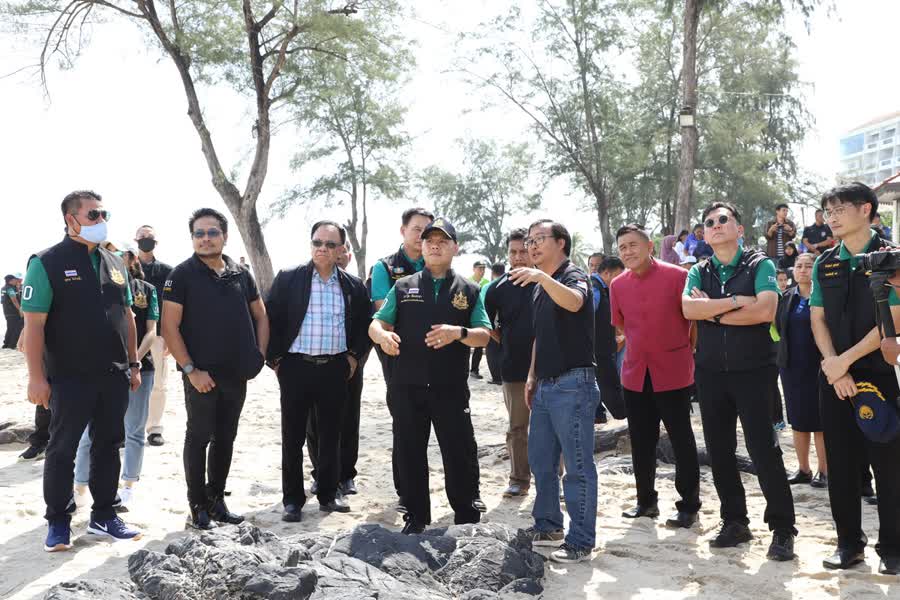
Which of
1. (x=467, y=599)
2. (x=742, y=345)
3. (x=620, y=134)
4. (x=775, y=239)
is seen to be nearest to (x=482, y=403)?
(x=775, y=239)

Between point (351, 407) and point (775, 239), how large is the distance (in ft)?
30.8

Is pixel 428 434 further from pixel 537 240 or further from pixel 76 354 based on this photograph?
pixel 76 354

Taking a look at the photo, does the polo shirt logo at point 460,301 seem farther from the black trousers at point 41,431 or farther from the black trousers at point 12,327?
the black trousers at point 12,327


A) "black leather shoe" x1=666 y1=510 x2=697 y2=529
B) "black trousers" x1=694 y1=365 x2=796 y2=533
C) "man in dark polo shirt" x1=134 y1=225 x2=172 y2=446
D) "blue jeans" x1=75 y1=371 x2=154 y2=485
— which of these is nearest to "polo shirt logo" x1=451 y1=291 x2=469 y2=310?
"black trousers" x1=694 y1=365 x2=796 y2=533

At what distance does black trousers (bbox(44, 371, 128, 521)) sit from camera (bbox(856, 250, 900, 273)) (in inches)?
173

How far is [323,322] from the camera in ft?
18.0

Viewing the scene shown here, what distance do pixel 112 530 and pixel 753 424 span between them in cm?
402

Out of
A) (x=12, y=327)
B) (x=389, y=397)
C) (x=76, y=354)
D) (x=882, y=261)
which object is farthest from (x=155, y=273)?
(x=12, y=327)

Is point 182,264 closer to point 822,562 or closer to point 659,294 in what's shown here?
point 659,294

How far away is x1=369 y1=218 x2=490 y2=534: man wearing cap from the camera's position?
4.75 m

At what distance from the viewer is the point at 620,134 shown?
26062mm

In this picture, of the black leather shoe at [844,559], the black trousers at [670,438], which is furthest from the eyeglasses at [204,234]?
the black leather shoe at [844,559]

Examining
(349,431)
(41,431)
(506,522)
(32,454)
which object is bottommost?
Result: (506,522)

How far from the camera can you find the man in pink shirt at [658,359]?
16.8 ft
